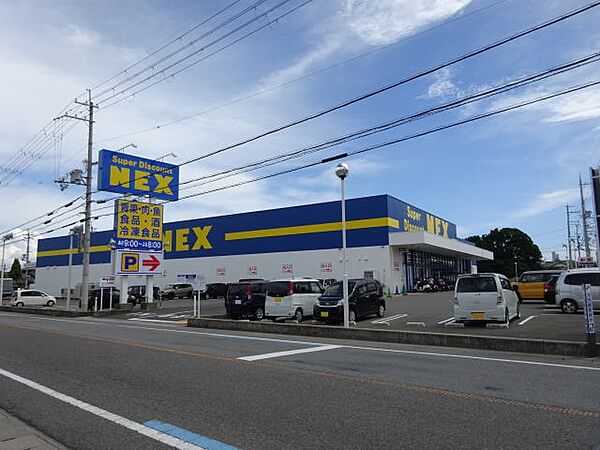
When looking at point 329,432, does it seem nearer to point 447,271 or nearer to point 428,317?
point 428,317

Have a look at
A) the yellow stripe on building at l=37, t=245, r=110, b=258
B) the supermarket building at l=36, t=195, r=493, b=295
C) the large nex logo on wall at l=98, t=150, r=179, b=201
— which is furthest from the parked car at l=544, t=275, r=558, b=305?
the yellow stripe on building at l=37, t=245, r=110, b=258

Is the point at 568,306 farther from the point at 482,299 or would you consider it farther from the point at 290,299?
the point at 290,299

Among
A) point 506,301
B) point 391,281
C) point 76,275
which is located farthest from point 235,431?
point 76,275

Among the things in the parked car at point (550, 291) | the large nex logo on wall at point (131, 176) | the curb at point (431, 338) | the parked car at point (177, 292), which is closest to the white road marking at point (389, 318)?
the curb at point (431, 338)

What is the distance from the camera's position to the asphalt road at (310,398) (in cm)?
506

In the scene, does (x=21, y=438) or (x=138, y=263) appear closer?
(x=21, y=438)

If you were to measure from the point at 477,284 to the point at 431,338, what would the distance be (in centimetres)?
328

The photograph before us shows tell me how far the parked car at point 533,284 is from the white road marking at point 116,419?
22.6m

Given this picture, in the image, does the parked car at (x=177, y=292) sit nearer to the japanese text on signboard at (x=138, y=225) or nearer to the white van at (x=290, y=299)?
the japanese text on signboard at (x=138, y=225)

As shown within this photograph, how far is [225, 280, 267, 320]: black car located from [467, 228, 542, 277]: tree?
256ft

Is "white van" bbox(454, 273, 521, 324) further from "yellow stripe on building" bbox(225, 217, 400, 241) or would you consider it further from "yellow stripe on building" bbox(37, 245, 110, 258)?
"yellow stripe on building" bbox(37, 245, 110, 258)

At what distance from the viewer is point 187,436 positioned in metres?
5.15

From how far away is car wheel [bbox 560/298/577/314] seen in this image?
18422 millimetres

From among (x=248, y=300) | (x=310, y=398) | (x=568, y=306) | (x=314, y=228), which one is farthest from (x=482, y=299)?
(x=314, y=228)
